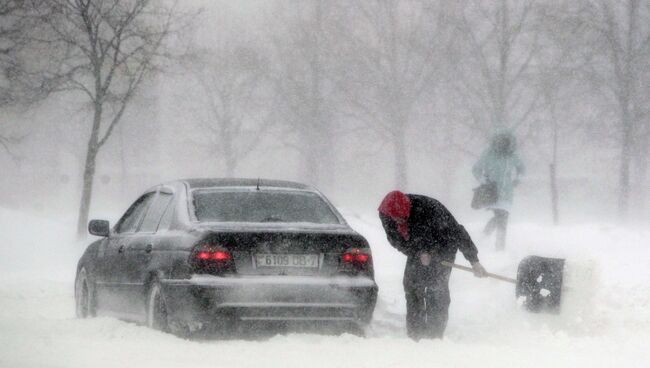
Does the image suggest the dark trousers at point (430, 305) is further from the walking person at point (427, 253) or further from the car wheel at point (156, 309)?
the car wheel at point (156, 309)

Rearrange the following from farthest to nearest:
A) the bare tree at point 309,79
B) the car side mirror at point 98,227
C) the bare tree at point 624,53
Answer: the bare tree at point 309,79, the bare tree at point 624,53, the car side mirror at point 98,227

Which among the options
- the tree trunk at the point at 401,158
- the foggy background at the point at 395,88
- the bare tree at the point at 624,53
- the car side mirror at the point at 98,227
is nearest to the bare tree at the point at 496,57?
the foggy background at the point at 395,88

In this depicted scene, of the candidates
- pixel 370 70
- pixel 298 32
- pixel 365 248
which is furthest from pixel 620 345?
pixel 298 32

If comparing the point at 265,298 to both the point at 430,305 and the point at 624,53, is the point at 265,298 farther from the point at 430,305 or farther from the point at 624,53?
the point at 624,53

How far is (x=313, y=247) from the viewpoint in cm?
774

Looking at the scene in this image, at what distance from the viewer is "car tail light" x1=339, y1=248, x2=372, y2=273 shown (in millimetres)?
7832

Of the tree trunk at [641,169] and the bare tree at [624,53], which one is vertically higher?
the bare tree at [624,53]

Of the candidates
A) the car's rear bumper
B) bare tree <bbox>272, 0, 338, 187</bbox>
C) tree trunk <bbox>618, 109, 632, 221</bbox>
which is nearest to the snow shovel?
the car's rear bumper

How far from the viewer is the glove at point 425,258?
872 centimetres

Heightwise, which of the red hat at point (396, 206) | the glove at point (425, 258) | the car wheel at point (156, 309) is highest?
the red hat at point (396, 206)

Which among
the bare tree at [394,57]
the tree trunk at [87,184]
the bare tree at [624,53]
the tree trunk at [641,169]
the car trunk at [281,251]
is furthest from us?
the bare tree at [394,57]

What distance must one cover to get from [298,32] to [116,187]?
107 feet

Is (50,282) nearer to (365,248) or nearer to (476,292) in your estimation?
(476,292)

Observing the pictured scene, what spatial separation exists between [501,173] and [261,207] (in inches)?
386
